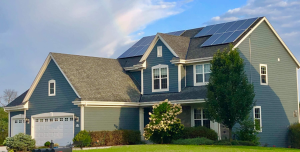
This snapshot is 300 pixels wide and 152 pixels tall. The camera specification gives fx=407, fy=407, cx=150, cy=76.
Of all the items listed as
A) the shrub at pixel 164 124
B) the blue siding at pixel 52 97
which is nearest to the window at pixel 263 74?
the shrub at pixel 164 124

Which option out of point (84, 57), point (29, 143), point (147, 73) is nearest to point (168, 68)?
point (147, 73)

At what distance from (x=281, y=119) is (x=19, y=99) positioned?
20561 mm

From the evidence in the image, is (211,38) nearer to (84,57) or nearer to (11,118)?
(84,57)

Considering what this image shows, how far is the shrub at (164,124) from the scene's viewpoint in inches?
1029

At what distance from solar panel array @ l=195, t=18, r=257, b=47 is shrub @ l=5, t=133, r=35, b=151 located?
13832mm

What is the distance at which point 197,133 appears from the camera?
84.9ft

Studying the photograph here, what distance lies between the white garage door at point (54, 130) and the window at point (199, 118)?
28.0 feet

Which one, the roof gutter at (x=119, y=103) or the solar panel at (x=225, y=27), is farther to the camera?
the solar panel at (x=225, y=27)

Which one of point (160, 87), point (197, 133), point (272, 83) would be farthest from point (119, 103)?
point (272, 83)

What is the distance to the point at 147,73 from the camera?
31.5m

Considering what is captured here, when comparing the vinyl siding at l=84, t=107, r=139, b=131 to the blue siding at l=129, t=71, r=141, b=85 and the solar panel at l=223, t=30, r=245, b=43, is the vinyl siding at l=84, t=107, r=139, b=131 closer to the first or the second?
the blue siding at l=129, t=71, r=141, b=85

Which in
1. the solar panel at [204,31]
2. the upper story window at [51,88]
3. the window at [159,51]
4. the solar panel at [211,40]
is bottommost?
the upper story window at [51,88]

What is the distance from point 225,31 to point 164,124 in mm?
8985

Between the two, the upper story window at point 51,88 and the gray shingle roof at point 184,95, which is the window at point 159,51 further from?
→ the upper story window at point 51,88
